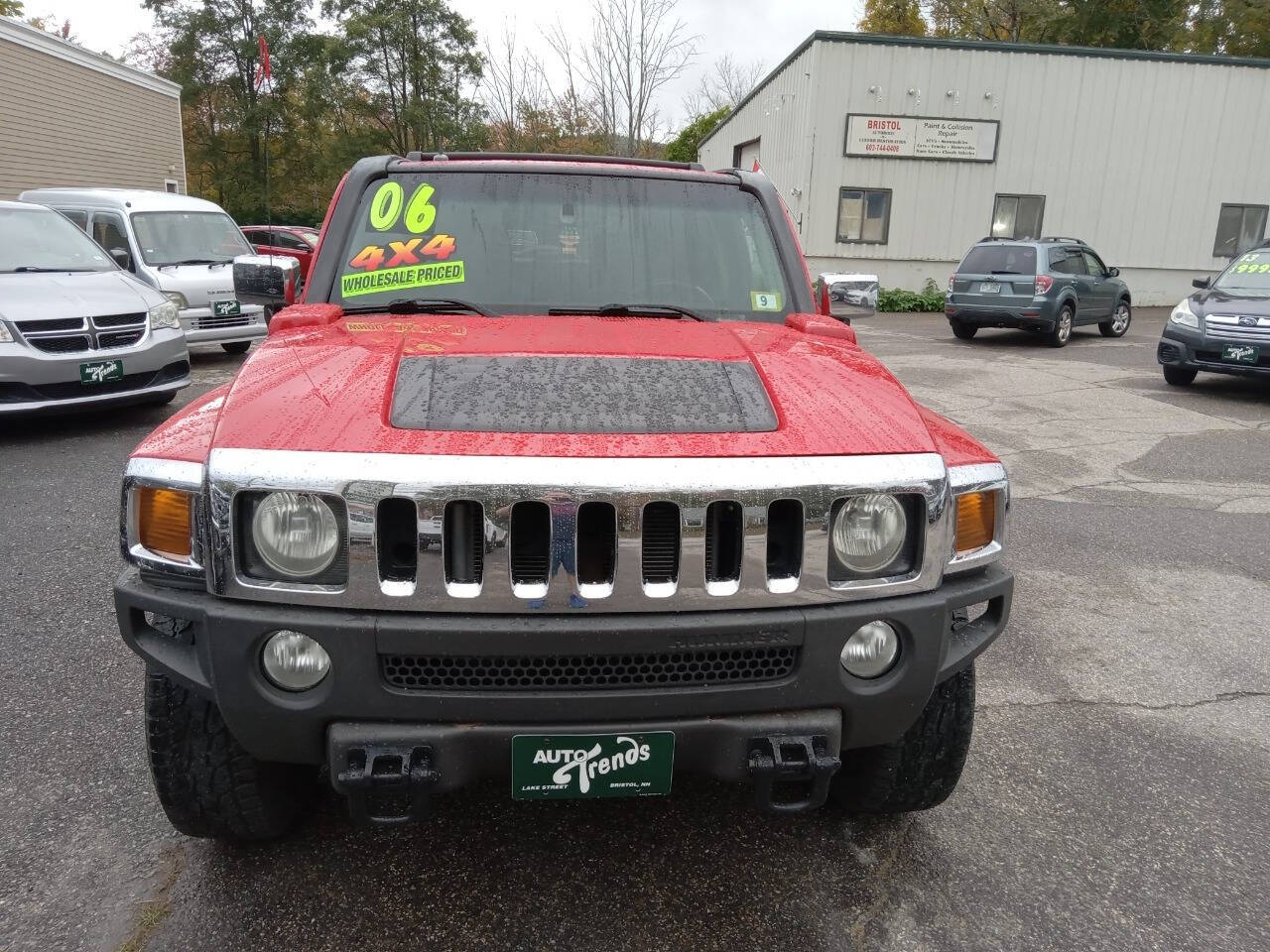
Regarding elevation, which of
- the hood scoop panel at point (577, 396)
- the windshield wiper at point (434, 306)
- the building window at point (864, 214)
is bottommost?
the hood scoop panel at point (577, 396)

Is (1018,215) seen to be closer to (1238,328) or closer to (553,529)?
(1238,328)

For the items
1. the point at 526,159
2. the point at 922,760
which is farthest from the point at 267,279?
the point at 922,760

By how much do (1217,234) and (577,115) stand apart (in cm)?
1608

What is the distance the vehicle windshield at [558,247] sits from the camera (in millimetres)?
2914

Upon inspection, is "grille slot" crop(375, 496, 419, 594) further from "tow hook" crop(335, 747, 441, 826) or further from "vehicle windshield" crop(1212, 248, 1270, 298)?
"vehicle windshield" crop(1212, 248, 1270, 298)

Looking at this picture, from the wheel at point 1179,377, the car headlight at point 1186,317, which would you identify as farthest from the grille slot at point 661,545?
the wheel at point 1179,377

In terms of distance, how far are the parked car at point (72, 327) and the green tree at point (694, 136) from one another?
3276cm

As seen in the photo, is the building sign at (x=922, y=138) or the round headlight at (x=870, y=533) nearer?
the round headlight at (x=870, y=533)

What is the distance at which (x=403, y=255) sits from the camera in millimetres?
2965

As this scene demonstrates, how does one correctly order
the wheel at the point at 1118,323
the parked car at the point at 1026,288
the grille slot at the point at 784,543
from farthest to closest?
the wheel at the point at 1118,323, the parked car at the point at 1026,288, the grille slot at the point at 784,543

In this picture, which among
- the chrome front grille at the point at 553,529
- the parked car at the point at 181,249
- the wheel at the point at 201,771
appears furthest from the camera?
the parked car at the point at 181,249

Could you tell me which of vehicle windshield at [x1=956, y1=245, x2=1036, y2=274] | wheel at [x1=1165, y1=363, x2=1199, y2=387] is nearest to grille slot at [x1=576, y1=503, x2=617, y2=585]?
wheel at [x1=1165, y1=363, x2=1199, y2=387]

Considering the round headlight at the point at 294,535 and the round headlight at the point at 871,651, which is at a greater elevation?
the round headlight at the point at 294,535

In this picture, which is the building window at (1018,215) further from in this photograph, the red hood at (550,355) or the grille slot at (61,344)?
the red hood at (550,355)
